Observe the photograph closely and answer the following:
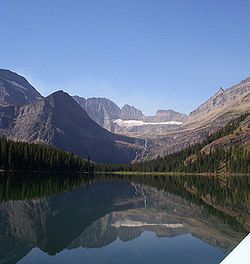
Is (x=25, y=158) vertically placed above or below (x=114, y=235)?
above

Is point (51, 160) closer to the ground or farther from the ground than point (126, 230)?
farther from the ground

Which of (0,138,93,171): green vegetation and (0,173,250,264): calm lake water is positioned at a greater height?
(0,138,93,171): green vegetation

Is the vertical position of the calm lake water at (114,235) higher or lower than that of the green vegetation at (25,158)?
lower

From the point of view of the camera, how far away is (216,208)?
6328 centimetres

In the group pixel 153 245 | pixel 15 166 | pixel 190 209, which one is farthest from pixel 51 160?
pixel 153 245

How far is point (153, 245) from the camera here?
111 ft

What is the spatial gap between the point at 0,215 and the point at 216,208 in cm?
3531

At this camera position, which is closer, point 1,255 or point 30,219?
point 1,255

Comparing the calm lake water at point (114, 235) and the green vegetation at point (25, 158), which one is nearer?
the calm lake water at point (114, 235)

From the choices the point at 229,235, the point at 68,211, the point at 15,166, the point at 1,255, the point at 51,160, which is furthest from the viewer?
the point at 51,160

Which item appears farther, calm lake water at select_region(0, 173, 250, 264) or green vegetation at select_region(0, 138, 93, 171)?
green vegetation at select_region(0, 138, 93, 171)

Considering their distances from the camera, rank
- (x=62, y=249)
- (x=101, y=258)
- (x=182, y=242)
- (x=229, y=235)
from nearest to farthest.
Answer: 1. (x=101, y=258)
2. (x=62, y=249)
3. (x=182, y=242)
4. (x=229, y=235)

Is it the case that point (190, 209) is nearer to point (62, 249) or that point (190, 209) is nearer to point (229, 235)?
point (229, 235)

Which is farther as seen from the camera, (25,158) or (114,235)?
(25,158)
